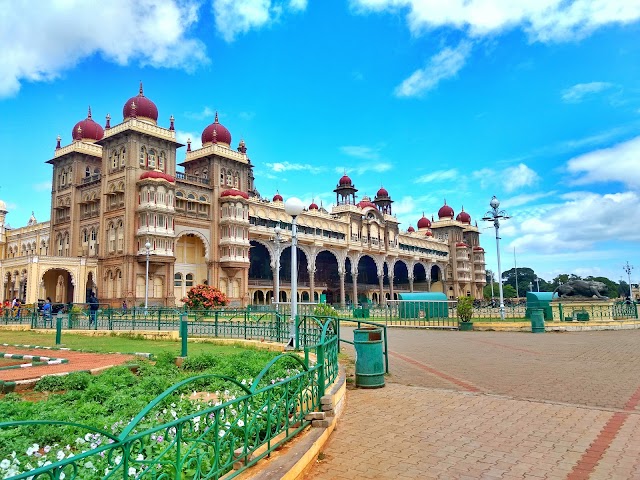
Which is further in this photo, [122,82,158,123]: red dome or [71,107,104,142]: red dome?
[71,107,104,142]: red dome

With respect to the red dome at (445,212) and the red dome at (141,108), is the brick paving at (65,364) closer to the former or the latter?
the red dome at (141,108)

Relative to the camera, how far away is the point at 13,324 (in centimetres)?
2381

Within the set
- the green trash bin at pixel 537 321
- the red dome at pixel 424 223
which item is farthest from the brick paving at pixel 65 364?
the red dome at pixel 424 223

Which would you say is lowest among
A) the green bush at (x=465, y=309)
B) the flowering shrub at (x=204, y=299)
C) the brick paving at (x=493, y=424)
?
the brick paving at (x=493, y=424)

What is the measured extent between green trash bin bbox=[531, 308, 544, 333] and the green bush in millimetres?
2656

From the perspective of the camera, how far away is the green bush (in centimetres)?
2152

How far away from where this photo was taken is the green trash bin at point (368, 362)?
26.6 feet

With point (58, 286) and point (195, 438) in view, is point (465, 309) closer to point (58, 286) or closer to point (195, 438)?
point (195, 438)

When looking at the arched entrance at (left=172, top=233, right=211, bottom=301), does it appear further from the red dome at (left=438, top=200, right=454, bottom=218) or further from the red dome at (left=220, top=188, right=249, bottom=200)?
the red dome at (left=438, top=200, right=454, bottom=218)

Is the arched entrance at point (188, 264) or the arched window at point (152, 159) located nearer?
the arched window at point (152, 159)

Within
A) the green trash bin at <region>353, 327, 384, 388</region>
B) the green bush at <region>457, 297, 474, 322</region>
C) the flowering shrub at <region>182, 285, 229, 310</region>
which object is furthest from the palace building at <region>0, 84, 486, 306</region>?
the green trash bin at <region>353, 327, 384, 388</region>

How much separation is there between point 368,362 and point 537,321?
14224mm

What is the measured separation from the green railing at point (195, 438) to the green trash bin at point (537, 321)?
54.6ft

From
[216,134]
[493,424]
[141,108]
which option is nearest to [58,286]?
[141,108]
